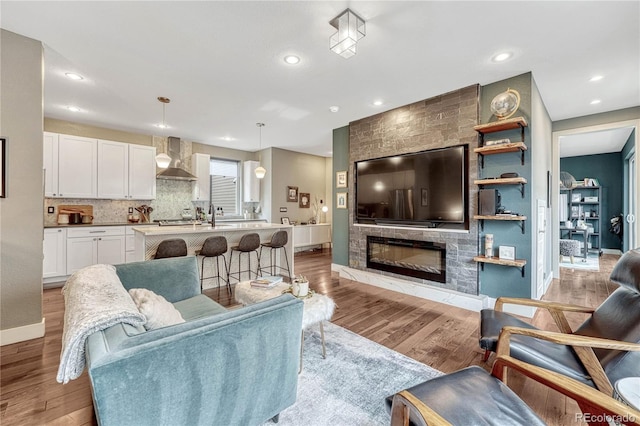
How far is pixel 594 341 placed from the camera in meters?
1.45

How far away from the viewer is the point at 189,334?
1132 mm

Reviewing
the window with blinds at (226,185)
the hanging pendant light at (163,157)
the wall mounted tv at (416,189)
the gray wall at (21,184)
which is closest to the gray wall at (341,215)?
the wall mounted tv at (416,189)

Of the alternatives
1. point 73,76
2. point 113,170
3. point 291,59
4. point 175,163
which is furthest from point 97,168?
point 291,59

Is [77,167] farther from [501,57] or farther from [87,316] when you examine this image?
[501,57]

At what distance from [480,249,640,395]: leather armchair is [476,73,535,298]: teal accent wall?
4.21 feet

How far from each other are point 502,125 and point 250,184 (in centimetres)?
562

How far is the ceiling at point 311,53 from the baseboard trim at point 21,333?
2744 mm

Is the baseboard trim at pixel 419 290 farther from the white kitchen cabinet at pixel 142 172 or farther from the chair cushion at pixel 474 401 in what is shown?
the white kitchen cabinet at pixel 142 172

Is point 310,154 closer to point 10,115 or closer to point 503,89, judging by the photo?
point 503,89

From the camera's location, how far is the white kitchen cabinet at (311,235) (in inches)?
289

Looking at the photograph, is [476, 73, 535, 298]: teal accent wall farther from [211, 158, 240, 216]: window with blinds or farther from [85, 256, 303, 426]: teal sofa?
[211, 158, 240, 216]: window with blinds

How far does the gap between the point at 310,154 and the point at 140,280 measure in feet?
20.4

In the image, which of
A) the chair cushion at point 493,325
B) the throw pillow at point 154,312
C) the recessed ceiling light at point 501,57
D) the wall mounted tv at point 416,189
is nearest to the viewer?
the throw pillow at point 154,312

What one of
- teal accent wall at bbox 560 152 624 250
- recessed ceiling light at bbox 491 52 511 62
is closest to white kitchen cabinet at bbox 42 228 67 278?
recessed ceiling light at bbox 491 52 511 62
